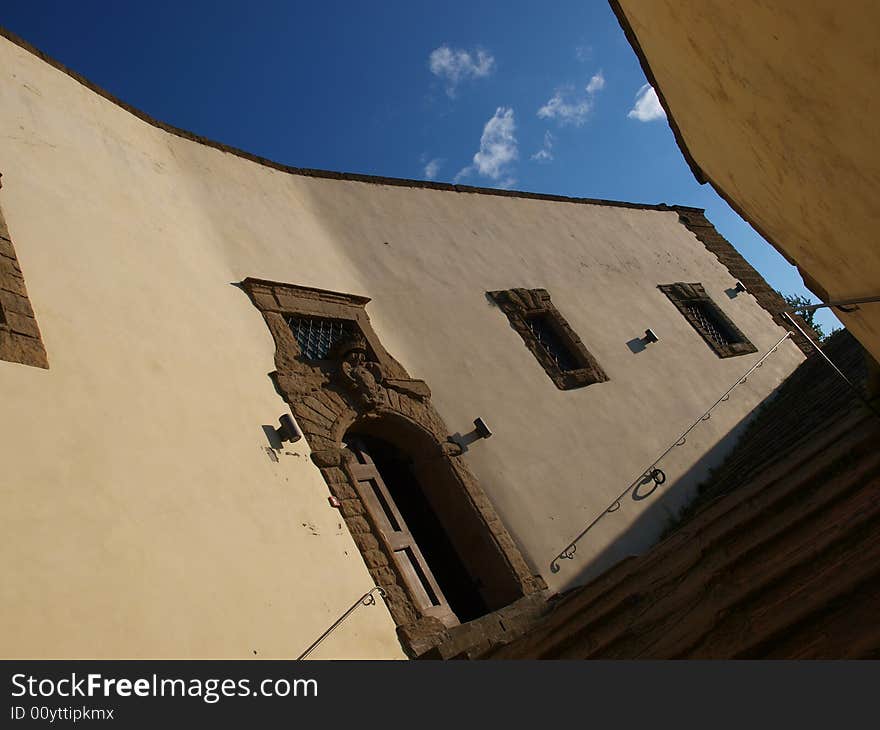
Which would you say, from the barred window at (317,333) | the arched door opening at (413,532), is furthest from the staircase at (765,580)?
the barred window at (317,333)

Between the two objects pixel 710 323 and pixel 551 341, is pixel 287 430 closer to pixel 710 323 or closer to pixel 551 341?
pixel 551 341

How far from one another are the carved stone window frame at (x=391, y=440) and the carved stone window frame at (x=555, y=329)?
2.02 meters

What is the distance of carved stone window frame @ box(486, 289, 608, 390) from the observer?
26.9 ft

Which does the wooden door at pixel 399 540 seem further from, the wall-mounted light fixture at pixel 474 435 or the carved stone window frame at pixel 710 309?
the carved stone window frame at pixel 710 309

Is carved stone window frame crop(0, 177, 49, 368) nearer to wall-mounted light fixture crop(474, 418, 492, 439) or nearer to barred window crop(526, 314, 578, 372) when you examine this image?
wall-mounted light fixture crop(474, 418, 492, 439)

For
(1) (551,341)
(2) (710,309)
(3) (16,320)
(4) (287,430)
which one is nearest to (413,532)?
(4) (287,430)

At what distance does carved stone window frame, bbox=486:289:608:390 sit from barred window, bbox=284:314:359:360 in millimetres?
2530

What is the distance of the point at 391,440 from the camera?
6621 mm

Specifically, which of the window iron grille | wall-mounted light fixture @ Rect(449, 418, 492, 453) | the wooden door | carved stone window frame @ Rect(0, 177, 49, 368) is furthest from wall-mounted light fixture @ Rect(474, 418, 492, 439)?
the window iron grille

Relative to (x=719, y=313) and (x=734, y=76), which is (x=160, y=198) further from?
(x=719, y=313)

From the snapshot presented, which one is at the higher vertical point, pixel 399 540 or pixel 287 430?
pixel 287 430

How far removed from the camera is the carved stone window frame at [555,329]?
8.20 m

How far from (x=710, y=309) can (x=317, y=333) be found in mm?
7505

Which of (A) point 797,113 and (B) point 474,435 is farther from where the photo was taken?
(B) point 474,435
